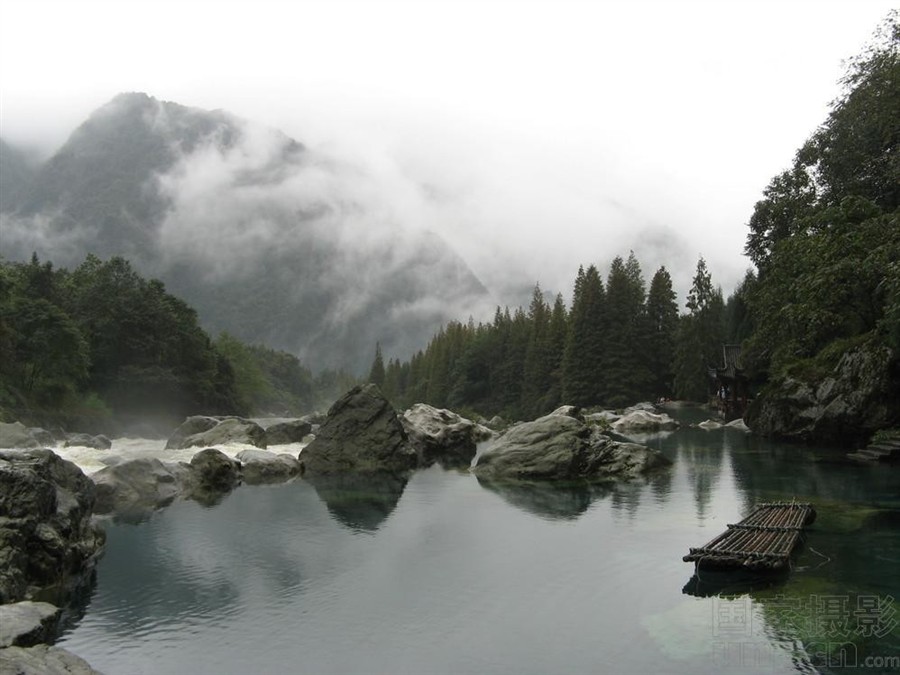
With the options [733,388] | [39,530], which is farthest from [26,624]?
[733,388]

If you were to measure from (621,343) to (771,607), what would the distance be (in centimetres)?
6474

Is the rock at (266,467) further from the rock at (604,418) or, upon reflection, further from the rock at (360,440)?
the rock at (604,418)

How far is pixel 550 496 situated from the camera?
25969mm

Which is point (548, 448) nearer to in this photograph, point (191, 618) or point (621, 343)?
point (191, 618)

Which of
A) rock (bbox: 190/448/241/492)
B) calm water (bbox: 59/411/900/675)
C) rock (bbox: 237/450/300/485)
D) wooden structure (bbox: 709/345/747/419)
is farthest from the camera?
wooden structure (bbox: 709/345/747/419)

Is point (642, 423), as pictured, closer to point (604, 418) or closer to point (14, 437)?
point (604, 418)

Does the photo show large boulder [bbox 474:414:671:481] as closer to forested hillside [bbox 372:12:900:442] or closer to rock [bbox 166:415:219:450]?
forested hillside [bbox 372:12:900:442]

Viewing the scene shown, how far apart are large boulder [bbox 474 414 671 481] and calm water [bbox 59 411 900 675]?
4957 millimetres

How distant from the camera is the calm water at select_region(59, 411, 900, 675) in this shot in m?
11.0

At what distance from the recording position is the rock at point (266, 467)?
99.0 feet

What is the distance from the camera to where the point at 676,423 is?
57500mm

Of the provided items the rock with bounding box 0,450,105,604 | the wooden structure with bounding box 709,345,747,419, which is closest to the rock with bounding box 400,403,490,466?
the rock with bounding box 0,450,105,604

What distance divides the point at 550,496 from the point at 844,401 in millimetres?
19647

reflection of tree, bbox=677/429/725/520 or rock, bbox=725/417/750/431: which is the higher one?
rock, bbox=725/417/750/431
